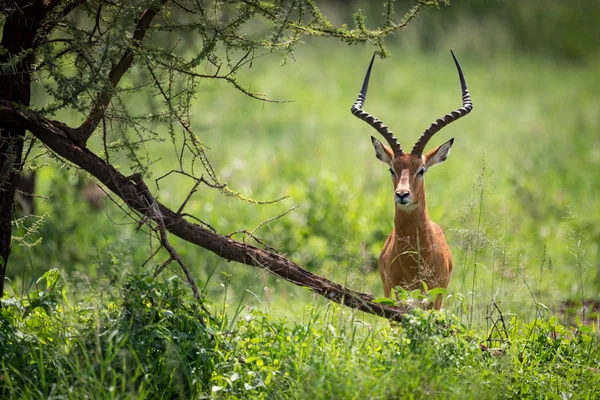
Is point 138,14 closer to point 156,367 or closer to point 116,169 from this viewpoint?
point 116,169

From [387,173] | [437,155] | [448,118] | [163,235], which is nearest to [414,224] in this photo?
[437,155]

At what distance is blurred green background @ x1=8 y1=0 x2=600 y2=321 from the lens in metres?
6.32

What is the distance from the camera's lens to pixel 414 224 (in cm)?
624

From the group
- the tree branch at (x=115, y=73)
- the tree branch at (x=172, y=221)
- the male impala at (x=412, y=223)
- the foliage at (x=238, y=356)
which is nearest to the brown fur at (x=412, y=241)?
the male impala at (x=412, y=223)

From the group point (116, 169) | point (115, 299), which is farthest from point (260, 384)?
point (116, 169)

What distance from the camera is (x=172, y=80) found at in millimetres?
5047

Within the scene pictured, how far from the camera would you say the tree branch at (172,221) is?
4676mm

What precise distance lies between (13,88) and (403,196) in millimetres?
2873

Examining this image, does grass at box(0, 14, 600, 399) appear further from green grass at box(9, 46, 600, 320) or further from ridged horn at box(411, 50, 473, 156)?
ridged horn at box(411, 50, 473, 156)

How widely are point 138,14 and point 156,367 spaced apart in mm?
2067

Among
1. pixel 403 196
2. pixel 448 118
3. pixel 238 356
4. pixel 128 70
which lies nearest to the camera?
pixel 238 356

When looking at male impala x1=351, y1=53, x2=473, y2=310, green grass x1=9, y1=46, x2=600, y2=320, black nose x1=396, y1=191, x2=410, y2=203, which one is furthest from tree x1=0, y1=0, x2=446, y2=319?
male impala x1=351, y1=53, x2=473, y2=310

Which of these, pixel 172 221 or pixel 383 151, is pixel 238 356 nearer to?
pixel 172 221

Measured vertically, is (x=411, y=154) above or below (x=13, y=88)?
below
